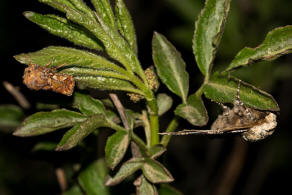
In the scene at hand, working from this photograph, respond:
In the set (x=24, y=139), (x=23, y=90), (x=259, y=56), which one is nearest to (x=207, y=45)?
(x=259, y=56)

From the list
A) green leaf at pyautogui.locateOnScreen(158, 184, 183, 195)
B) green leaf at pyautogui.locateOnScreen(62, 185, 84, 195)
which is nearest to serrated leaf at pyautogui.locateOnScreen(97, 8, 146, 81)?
green leaf at pyautogui.locateOnScreen(158, 184, 183, 195)

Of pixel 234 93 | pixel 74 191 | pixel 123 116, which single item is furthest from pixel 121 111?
pixel 74 191

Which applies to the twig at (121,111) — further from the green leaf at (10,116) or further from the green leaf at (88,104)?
the green leaf at (10,116)

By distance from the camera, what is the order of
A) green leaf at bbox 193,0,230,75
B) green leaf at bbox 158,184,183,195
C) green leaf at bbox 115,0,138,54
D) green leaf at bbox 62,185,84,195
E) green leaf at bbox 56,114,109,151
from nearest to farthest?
1. green leaf at bbox 56,114,109,151
2. green leaf at bbox 115,0,138,54
3. green leaf at bbox 193,0,230,75
4. green leaf at bbox 158,184,183,195
5. green leaf at bbox 62,185,84,195

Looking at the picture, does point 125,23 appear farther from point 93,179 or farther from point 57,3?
point 93,179

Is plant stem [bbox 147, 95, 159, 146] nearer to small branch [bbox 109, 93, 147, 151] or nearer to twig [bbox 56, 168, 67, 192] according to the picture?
small branch [bbox 109, 93, 147, 151]

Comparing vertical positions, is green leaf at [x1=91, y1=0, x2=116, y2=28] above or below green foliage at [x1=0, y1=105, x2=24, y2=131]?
above
